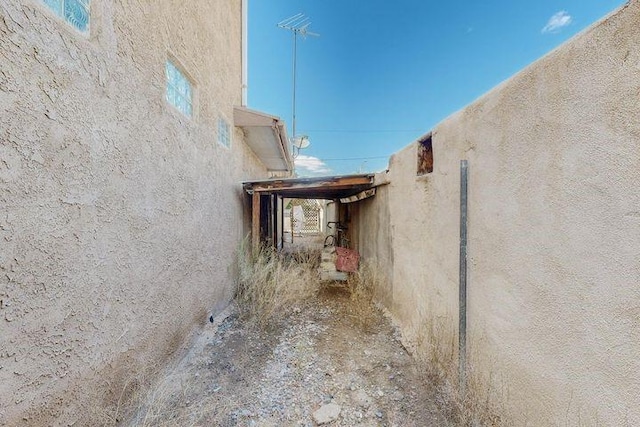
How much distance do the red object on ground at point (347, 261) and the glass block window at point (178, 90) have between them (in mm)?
5619

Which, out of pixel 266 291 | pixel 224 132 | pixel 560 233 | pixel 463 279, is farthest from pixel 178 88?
pixel 560 233

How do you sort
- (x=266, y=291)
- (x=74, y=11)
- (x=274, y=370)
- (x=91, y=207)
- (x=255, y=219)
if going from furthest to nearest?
1. (x=255, y=219)
2. (x=266, y=291)
3. (x=274, y=370)
4. (x=91, y=207)
5. (x=74, y=11)

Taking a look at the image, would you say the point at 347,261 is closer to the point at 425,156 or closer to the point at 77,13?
the point at 425,156

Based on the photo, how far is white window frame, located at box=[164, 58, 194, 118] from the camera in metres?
3.67

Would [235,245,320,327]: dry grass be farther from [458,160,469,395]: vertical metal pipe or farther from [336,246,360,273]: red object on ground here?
[458,160,469,395]: vertical metal pipe

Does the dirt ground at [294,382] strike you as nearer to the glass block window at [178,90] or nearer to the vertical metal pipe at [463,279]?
the vertical metal pipe at [463,279]

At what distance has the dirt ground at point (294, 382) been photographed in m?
2.81

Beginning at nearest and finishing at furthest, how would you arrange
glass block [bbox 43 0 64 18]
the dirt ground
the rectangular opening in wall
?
glass block [bbox 43 0 64 18] → the dirt ground → the rectangular opening in wall

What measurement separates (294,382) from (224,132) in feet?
16.8

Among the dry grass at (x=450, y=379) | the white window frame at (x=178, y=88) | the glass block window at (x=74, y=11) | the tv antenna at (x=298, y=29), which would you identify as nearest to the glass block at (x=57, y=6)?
the glass block window at (x=74, y=11)

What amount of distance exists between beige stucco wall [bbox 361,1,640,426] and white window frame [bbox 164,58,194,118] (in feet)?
12.5

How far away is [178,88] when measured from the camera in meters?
3.98

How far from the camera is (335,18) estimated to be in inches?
491

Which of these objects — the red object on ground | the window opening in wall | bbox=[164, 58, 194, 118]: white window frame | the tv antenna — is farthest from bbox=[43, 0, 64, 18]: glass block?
the tv antenna
